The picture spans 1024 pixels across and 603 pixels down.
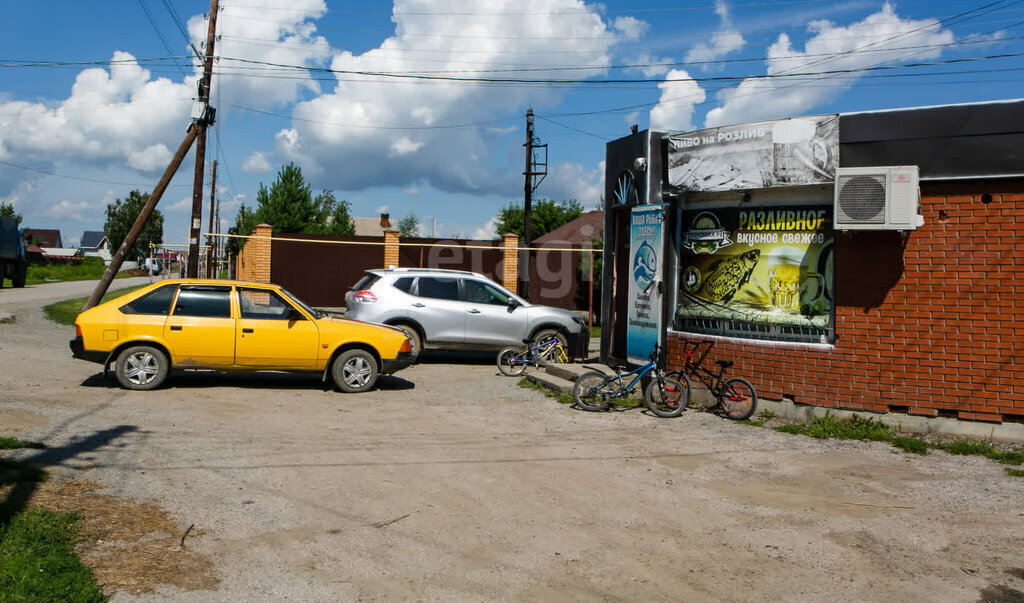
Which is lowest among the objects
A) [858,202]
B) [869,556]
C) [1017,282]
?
[869,556]

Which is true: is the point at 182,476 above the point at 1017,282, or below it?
below

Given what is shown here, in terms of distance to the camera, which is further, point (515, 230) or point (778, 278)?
point (515, 230)

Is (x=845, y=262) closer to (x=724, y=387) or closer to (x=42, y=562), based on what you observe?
(x=724, y=387)

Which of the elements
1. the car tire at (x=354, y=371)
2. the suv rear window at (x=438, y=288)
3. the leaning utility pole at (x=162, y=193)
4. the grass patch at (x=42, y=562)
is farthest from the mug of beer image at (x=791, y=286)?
the leaning utility pole at (x=162, y=193)

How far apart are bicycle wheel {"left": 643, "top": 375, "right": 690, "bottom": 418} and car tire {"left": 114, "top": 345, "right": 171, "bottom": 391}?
636 centimetres

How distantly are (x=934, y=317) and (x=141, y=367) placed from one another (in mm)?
9848

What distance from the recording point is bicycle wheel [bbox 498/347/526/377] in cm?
1371

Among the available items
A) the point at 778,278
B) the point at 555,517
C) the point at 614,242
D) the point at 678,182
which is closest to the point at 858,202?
the point at 778,278

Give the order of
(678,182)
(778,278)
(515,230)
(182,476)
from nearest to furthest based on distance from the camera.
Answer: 1. (182,476)
2. (778,278)
3. (678,182)
4. (515,230)

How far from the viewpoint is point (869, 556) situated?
5.27 metres

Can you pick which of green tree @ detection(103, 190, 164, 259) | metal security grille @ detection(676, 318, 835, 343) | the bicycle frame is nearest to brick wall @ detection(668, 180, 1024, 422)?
metal security grille @ detection(676, 318, 835, 343)

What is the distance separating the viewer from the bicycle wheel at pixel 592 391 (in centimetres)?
1048

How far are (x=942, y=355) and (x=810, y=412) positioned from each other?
5.35ft

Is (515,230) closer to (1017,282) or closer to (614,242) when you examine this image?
(614,242)
